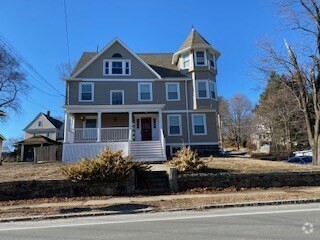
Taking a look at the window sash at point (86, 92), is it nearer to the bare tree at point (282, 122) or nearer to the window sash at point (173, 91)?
the window sash at point (173, 91)

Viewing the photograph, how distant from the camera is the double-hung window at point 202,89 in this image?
25.8 meters

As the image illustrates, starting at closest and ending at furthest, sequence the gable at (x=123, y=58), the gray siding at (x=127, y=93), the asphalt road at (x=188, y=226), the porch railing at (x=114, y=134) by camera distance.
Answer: the asphalt road at (x=188, y=226), the porch railing at (x=114, y=134), the gray siding at (x=127, y=93), the gable at (x=123, y=58)

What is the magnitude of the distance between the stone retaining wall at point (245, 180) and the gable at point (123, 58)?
46.4 ft

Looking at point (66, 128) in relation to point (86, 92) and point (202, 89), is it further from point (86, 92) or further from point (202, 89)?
point (202, 89)

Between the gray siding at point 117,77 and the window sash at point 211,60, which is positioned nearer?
the gray siding at point 117,77

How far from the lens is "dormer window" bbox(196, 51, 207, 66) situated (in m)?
26.2

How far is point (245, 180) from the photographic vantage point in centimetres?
1334

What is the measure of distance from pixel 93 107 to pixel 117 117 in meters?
3.29

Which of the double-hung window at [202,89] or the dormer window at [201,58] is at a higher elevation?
the dormer window at [201,58]

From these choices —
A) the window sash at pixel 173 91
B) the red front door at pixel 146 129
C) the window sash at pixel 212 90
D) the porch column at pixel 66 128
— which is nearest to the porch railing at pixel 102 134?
the porch column at pixel 66 128

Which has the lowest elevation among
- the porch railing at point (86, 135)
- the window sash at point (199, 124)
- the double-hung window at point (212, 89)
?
the porch railing at point (86, 135)

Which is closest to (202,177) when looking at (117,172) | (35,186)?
(117,172)

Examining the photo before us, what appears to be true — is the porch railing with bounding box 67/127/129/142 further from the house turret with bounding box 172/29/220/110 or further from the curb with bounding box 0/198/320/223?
the curb with bounding box 0/198/320/223

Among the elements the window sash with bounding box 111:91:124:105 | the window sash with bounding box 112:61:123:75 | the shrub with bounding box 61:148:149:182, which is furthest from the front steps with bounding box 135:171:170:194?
the window sash with bounding box 112:61:123:75
